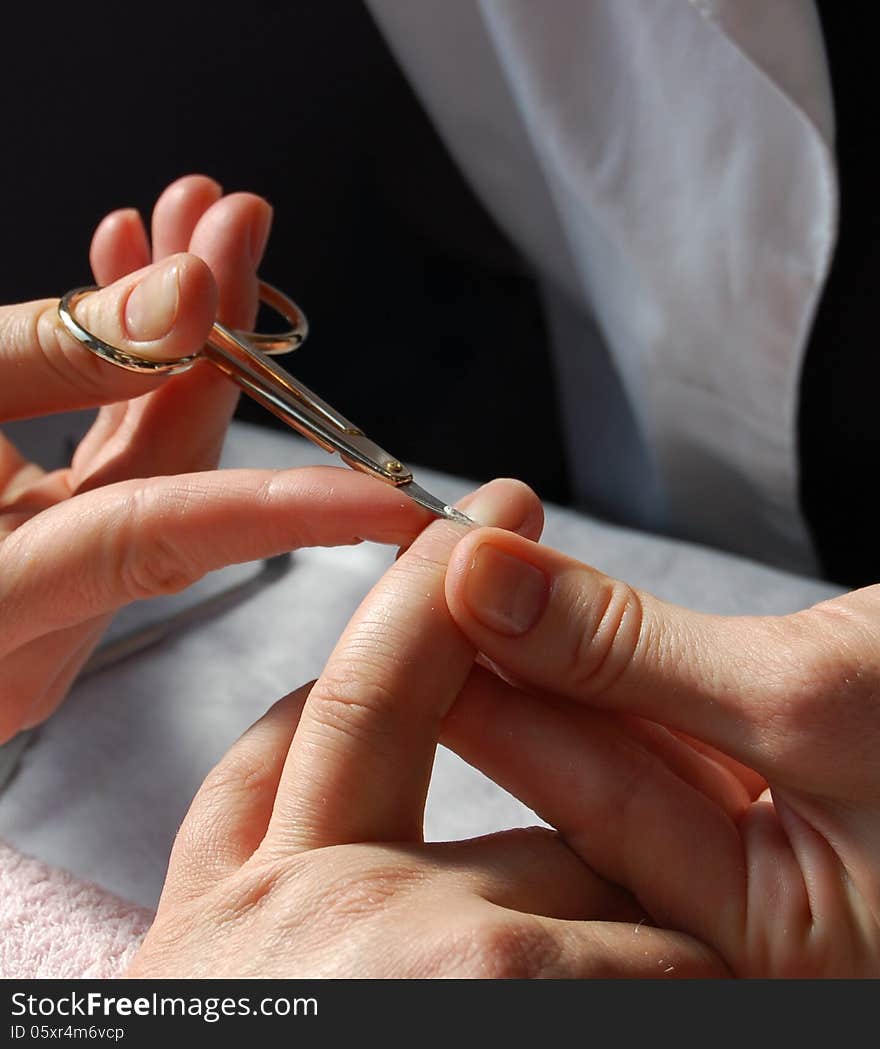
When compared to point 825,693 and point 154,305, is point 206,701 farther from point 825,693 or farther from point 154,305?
point 825,693

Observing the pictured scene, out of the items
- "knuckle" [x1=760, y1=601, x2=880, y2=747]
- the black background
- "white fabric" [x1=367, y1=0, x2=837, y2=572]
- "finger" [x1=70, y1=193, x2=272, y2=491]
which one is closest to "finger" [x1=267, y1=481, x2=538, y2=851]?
"knuckle" [x1=760, y1=601, x2=880, y2=747]

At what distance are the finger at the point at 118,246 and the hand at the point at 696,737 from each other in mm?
344

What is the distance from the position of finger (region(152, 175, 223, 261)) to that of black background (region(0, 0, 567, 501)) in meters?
0.34

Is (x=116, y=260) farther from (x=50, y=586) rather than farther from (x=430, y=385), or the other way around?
(x=430, y=385)

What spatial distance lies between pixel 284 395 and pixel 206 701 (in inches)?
9.3

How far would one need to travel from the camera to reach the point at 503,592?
1.29 feet

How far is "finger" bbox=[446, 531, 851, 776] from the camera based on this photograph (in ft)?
1.29

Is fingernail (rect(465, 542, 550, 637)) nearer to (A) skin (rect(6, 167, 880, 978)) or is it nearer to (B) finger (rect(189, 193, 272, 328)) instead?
(A) skin (rect(6, 167, 880, 978))

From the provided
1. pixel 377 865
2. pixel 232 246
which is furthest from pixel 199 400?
pixel 377 865

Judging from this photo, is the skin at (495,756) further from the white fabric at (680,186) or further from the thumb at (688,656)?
the white fabric at (680,186)

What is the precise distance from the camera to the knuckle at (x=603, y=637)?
402 millimetres

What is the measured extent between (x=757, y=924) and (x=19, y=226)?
837mm

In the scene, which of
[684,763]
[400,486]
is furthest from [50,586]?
[684,763]

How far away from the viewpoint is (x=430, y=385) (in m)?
1.17
